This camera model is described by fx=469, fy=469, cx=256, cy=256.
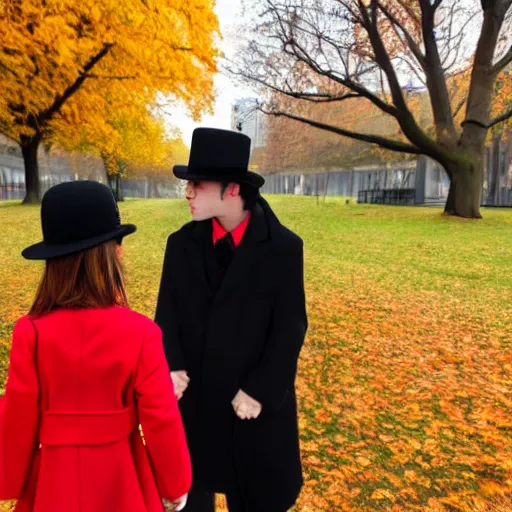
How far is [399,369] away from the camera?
18.3ft

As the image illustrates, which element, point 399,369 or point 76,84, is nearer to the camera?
point 399,369

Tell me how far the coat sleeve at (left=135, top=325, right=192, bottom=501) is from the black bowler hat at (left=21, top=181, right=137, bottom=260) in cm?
39

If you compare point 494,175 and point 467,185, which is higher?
point 494,175

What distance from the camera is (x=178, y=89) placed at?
61.4 feet

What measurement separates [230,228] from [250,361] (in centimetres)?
66

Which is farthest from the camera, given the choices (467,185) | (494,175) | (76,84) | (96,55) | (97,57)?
(494,175)

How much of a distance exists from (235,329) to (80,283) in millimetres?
813

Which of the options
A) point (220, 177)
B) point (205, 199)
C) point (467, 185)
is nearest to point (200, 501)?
point (205, 199)

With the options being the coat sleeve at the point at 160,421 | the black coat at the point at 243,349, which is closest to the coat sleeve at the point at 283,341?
the black coat at the point at 243,349

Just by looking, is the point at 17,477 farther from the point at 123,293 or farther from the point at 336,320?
the point at 336,320

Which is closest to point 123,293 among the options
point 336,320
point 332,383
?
point 332,383

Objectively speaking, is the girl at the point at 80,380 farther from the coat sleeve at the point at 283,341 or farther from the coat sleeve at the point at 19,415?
the coat sleeve at the point at 283,341

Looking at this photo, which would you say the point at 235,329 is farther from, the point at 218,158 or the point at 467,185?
the point at 467,185

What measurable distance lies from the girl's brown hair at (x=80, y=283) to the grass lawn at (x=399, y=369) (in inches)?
92.0
